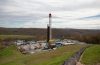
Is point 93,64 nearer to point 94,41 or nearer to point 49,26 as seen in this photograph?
point 49,26

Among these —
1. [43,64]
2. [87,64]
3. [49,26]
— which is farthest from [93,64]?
[49,26]

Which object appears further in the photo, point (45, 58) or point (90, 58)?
point (45, 58)

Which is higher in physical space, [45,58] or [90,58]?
[90,58]

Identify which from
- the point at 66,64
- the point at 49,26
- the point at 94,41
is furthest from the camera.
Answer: the point at 94,41

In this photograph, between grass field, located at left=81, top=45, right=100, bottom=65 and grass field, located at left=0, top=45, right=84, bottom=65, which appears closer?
grass field, located at left=81, top=45, right=100, bottom=65

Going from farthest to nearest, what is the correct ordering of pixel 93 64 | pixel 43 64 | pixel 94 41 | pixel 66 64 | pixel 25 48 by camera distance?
pixel 94 41, pixel 25 48, pixel 43 64, pixel 93 64, pixel 66 64

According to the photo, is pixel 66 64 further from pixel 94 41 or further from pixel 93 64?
pixel 94 41

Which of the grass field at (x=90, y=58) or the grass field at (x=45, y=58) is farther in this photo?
the grass field at (x=45, y=58)

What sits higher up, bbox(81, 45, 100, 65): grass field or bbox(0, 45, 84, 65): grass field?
bbox(81, 45, 100, 65): grass field

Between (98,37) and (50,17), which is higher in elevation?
(50,17)

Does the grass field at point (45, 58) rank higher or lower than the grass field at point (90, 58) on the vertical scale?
lower

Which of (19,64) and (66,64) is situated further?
(19,64)
